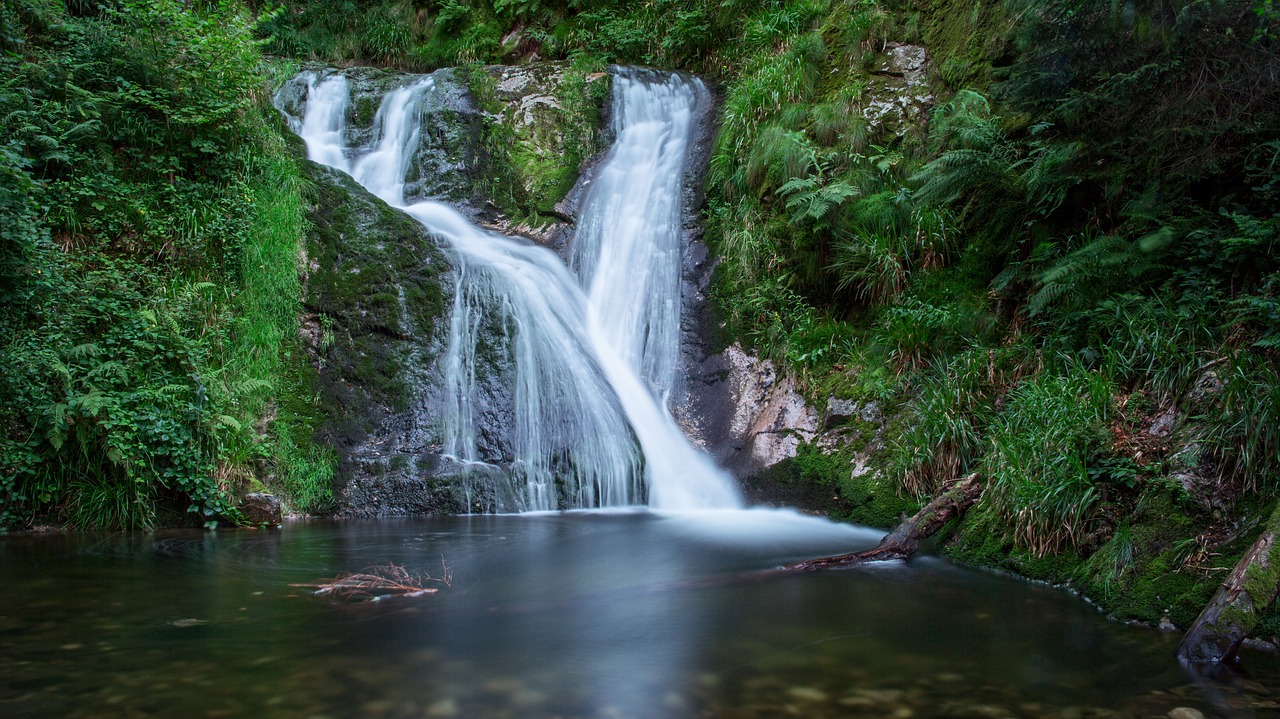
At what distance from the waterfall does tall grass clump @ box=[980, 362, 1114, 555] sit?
10.7 ft

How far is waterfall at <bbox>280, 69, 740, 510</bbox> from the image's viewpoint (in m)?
8.24

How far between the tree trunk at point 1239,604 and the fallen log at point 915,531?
2.14m

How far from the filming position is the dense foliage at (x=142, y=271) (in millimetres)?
6438

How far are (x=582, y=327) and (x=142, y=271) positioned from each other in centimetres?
485

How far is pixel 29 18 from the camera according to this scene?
809cm

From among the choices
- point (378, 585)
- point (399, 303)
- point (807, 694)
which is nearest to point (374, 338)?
point (399, 303)

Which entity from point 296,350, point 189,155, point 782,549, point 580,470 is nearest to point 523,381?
point 580,470

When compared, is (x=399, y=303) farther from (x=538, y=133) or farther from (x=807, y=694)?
(x=807, y=694)

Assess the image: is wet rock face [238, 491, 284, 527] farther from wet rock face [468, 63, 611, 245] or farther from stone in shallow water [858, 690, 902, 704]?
stone in shallow water [858, 690, 902, 704]

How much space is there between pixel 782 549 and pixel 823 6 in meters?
8.75

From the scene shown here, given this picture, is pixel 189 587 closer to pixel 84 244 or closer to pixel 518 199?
pixel 84 244

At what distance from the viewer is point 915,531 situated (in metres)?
5.61

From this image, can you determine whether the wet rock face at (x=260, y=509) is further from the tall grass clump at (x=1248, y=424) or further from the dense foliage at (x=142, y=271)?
the tall grass clump at (x=1248, y=424)

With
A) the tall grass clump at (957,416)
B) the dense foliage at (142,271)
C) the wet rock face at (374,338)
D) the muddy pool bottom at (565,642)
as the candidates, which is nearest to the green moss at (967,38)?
the tall grass clump at (957,416)
